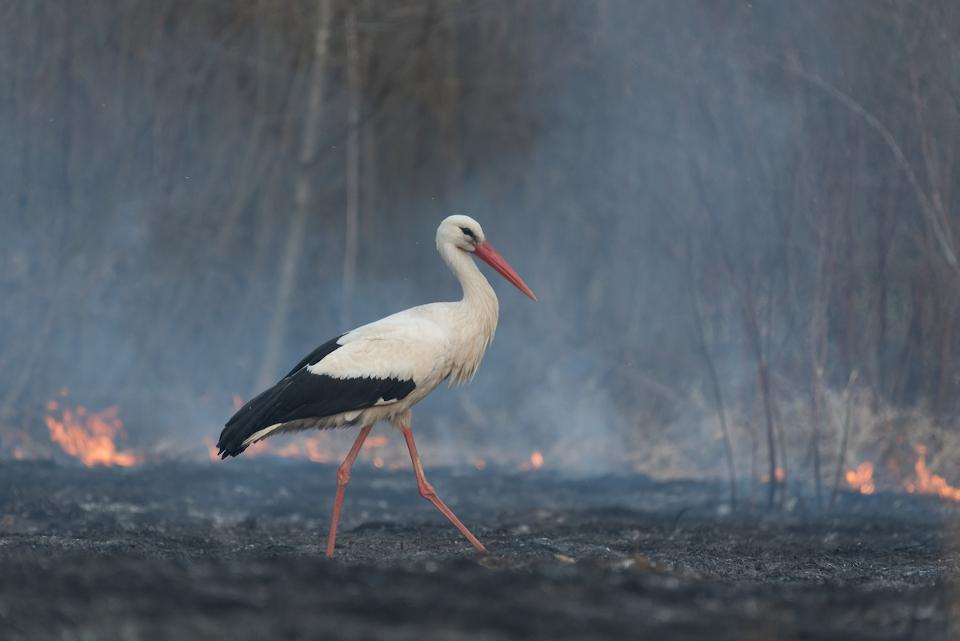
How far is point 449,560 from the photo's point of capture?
23.8 feet

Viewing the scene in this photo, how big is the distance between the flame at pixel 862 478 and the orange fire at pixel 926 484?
0.39 meters

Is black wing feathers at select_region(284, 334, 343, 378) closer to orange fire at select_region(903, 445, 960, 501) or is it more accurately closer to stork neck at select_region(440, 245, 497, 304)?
stork neck at select_region(440, 245, 497, 304)

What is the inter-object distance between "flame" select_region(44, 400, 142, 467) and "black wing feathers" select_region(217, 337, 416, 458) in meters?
8.23

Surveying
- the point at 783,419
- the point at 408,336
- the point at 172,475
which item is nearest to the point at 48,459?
the point at 172,475

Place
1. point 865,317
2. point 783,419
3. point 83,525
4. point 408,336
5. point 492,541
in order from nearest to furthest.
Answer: point 408,336 < point 492,541 < point 83,525 < point 865,317 < point 783,419

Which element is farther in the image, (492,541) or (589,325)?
(589,325)

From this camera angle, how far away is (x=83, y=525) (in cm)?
1063

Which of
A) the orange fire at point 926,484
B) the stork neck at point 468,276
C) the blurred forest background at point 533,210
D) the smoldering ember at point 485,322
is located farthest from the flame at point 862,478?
the stork neck at point 468,276

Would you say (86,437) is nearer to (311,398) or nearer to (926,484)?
(926,484)

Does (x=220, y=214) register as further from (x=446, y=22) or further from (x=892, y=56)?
(x=892, y=56)

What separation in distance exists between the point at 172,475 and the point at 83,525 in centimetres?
422

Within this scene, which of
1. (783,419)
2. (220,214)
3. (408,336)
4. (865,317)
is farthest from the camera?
(220,214)

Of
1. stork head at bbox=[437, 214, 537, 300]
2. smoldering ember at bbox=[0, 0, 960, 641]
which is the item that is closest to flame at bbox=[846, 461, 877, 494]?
smoldering ember at bbox=[0, 0, 960, 641]

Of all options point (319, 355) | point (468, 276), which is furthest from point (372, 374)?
point (468, 276)
